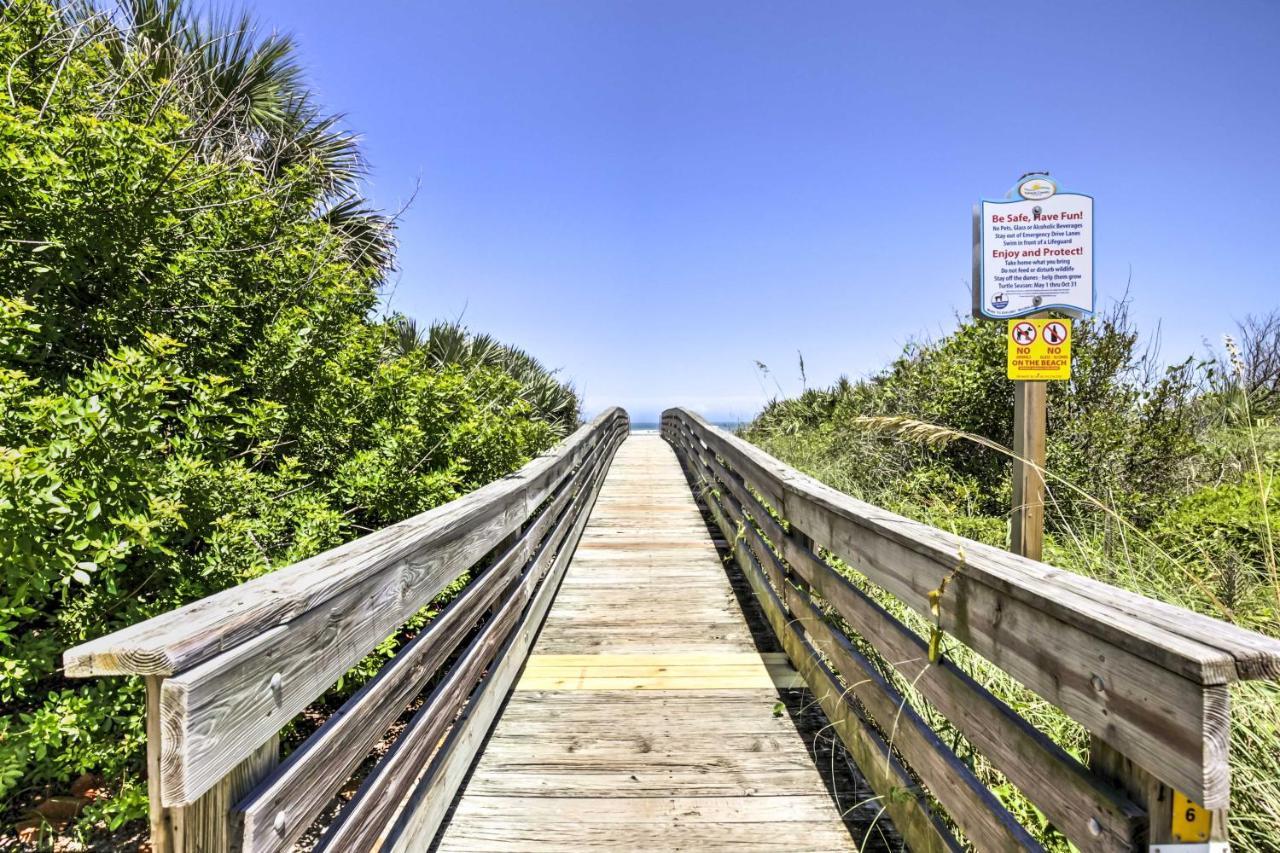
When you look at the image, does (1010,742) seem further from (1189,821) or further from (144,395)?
(144,395)

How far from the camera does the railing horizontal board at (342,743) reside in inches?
47.6

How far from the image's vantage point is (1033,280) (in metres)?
4.02

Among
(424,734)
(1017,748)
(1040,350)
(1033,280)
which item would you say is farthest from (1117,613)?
(1033,280)

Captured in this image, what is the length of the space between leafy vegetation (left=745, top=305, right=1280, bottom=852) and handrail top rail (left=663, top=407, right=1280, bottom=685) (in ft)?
3.17

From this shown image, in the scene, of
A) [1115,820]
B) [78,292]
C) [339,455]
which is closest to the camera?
[1115,820]

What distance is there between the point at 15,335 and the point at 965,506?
6286 mm

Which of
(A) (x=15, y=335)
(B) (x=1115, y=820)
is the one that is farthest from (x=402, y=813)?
(A) (x=15, y=335)

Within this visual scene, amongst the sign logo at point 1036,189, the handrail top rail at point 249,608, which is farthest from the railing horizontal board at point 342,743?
the sign logo at point 1036,189

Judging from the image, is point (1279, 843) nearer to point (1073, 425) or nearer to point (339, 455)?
point (339, 455)

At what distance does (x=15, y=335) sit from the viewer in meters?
2.40

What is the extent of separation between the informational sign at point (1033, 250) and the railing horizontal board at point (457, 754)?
338cm

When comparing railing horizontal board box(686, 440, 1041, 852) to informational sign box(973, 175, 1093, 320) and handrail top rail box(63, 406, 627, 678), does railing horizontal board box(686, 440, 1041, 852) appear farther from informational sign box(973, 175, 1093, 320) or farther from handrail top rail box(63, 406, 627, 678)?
informational sign box(973, 175, 1093, 320)

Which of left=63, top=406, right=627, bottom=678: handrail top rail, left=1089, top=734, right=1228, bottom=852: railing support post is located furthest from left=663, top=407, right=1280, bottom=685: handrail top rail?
left=63, top=406, right=627, bottom=678: handrail top rail

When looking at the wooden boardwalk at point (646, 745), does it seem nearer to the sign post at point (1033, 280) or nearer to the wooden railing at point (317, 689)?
the wooden railing at point (317, 689)
